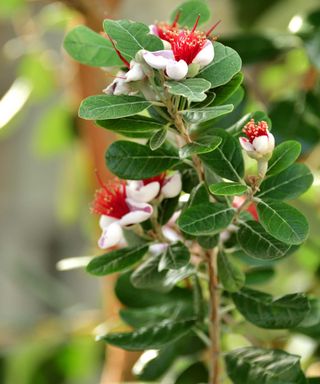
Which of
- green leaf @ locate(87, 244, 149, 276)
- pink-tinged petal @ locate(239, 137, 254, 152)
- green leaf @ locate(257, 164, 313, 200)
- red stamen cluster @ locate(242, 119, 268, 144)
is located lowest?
green leaf @ locate(87, 244, 149, 276)

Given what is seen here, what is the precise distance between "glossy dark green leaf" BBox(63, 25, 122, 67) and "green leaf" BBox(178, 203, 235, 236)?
0.12 m

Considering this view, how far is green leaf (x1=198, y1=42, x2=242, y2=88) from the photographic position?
0.42 m

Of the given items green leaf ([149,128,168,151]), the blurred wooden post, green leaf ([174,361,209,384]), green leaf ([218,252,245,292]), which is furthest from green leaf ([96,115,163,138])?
the blurred wooden post

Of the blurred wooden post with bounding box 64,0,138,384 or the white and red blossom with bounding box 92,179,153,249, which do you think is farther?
the blurred wooden post with bounding box 64,0,138,384

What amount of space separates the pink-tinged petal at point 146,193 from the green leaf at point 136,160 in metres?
0.01

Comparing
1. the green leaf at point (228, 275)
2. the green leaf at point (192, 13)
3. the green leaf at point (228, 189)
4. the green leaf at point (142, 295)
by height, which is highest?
the green leaf at point (192, 13)

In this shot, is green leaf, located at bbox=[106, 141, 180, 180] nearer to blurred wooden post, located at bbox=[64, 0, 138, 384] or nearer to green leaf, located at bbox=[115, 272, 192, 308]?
green leaf, located at bbox=[115, 272, 192, 308]

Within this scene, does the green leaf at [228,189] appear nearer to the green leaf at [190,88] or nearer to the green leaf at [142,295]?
the green leaf at [190,88]

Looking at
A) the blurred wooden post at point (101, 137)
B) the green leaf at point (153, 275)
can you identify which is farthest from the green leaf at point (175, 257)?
the blurred wooden post at point (101, 137)

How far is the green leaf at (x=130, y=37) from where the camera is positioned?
430 millimetres

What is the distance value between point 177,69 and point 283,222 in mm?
114

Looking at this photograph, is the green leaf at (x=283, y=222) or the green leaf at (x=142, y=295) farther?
the green leaf at (x=142, y=295)

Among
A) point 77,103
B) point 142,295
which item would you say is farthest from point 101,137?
point 142,295

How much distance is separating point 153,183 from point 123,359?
1.35 ft
